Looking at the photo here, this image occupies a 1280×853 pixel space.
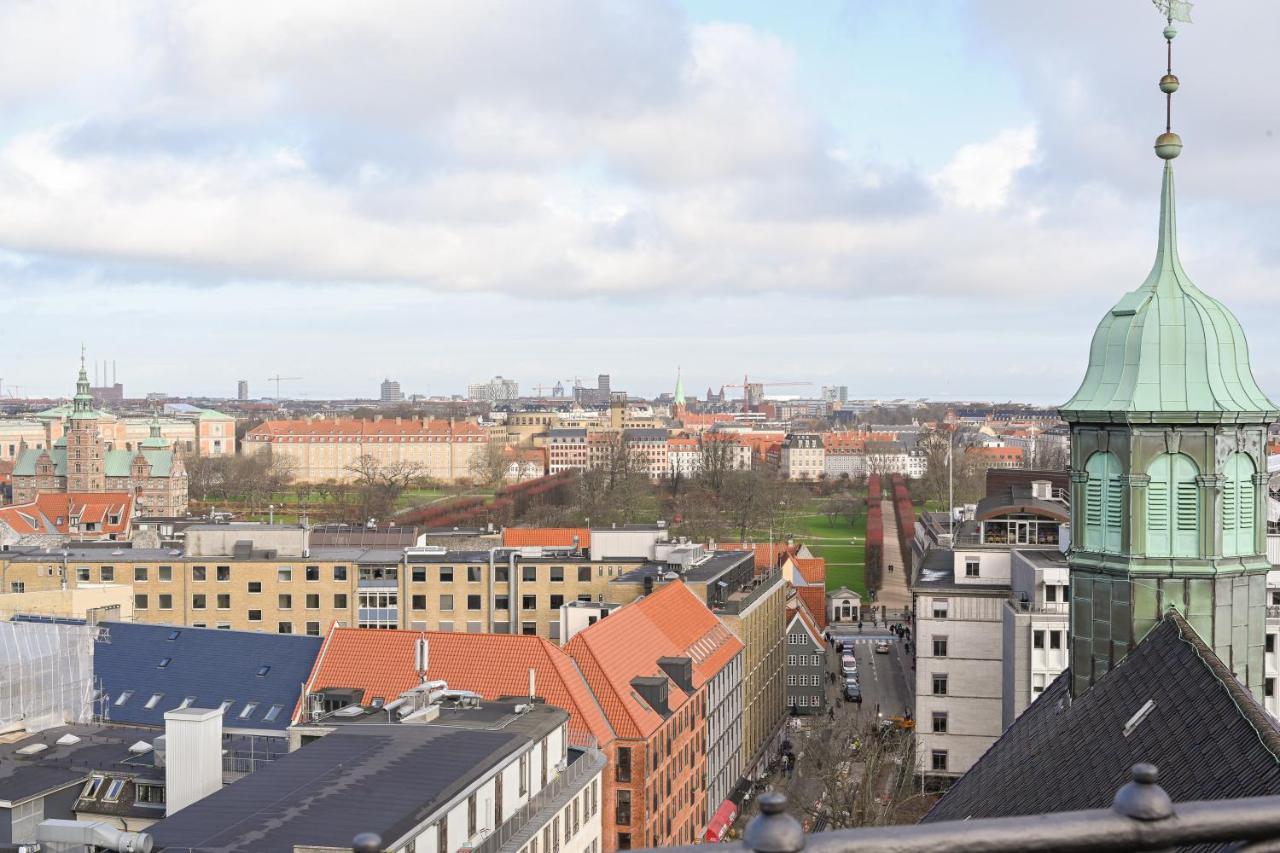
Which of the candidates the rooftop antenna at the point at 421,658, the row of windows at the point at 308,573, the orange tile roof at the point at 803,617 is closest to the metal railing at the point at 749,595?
the orange tile roof at the point at 803,617

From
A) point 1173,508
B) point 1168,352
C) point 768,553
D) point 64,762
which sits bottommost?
point 768,553

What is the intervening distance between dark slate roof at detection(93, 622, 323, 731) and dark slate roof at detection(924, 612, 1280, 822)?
3268 cm

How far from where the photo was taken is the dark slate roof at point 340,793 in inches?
944

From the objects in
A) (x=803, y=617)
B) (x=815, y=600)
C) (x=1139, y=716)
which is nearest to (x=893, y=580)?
(x=815, y=600)

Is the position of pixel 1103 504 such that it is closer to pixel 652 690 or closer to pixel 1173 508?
pixel 1173 508

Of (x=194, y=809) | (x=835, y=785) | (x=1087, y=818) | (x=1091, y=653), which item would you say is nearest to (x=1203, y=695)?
(x=1091, y=653)

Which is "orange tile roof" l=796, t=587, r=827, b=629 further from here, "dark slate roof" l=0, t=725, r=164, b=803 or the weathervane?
the weathervane

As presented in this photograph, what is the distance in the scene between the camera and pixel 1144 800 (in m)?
3.32

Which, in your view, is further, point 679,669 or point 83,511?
point 83,511

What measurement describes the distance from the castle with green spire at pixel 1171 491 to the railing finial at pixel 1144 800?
13591 millimetres

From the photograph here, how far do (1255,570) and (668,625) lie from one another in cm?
3798

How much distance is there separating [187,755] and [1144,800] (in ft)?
105

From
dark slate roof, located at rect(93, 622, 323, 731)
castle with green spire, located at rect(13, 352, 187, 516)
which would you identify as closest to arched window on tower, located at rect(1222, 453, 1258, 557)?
dark slate roof, located at rect(93, 622, 323, 731)

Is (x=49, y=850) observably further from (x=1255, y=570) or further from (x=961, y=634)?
(x=961, y=634)
